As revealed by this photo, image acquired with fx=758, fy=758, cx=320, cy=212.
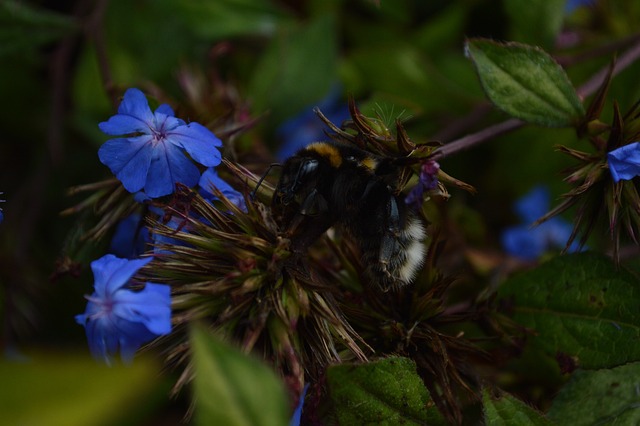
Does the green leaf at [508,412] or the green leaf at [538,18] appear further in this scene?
the green leaf at [538,18]

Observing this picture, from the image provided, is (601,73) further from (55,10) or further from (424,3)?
(55,10)

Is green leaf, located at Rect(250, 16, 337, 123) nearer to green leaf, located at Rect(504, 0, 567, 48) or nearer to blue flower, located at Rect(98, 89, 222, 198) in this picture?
green leaf, located at Rect(504, 0, 567, 48)

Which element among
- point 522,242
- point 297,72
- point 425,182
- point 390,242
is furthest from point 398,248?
point 297,72

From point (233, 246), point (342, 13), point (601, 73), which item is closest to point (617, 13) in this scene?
point (601, 73)

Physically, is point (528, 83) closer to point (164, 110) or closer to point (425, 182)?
point (425, 182)

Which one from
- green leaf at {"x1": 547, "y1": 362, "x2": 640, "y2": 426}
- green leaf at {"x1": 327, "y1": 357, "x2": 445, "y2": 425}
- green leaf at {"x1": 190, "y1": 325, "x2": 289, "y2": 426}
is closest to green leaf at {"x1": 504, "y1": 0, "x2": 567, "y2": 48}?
green leaf at {"x1": 547, "y1": 362, "x2": 640, "y2": 426}

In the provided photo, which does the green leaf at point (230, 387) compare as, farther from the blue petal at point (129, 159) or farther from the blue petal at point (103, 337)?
the blue petal at point (129, 159)

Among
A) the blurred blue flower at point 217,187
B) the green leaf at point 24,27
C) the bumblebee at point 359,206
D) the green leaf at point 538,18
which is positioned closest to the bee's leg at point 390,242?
the bumblebee at point 359,206
